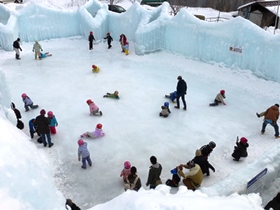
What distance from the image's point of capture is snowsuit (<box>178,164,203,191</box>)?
6.46 m

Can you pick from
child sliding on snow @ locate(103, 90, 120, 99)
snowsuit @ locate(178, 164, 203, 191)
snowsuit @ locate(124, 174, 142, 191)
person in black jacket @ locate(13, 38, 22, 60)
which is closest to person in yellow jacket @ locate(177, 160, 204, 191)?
snowsuit @ locate(178, 164, 203, 191)

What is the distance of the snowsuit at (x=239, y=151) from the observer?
24.8 ft

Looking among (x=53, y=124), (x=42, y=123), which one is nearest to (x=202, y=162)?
(x=42, y=123)

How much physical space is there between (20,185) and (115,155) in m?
3.45

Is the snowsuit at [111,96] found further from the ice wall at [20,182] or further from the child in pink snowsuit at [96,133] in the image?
the ice wall at [20,182]

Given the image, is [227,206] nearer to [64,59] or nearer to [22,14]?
Result: [64,59]

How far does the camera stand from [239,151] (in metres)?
7.59

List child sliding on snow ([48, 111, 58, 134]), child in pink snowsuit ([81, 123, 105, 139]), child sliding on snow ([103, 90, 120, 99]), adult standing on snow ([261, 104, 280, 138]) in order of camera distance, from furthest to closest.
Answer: child sliding on snow ([103, 90, 120, 99]) → child in pink snowsuit ([81, 123, 105, 139]) → child sliding on snow ([48, 111, 58, 134]) → adult standing on snow ([261, 104, 280, 138])

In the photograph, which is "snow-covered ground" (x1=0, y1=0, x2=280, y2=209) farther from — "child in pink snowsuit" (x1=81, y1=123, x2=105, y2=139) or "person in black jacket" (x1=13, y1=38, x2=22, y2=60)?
"person in black jacket" (x1=13, y1=38, x2=22, y2=60)

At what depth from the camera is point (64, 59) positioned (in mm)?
15188

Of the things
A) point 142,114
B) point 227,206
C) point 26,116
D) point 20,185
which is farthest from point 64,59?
point 227,206

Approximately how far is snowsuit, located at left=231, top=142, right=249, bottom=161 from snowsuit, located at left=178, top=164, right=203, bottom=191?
1.56m

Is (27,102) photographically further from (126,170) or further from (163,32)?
(163,32)

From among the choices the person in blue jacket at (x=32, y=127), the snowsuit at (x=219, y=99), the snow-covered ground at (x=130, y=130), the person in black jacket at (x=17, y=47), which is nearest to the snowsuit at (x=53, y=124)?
the snow-covered ground at (x=130, y=130)
